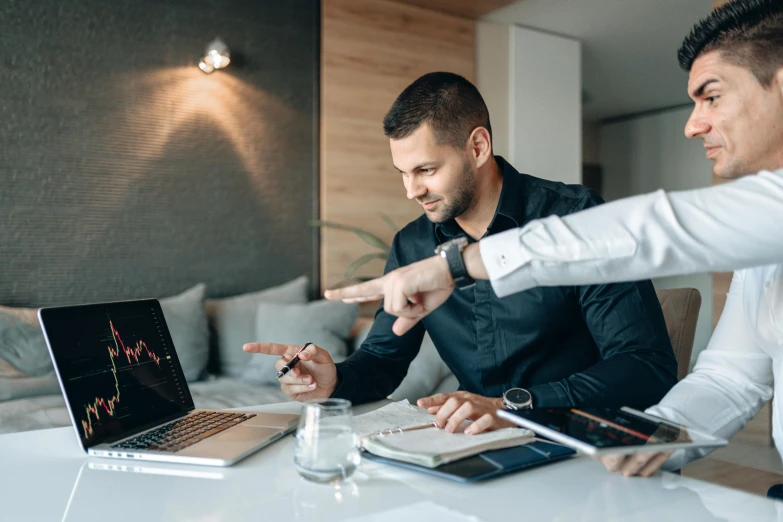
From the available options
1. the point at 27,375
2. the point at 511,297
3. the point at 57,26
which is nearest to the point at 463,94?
the point at 511,297

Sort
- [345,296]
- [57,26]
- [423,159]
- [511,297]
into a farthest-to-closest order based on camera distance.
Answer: [57,26]
[423,159]
[511,297]
[345,296]

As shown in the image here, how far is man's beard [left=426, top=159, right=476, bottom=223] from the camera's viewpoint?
66.3 inches

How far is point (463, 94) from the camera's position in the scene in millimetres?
1766

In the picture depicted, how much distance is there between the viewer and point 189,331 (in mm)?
3211

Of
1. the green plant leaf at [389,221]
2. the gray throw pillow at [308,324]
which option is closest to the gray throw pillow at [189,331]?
the gray throw pillow at [308,324]

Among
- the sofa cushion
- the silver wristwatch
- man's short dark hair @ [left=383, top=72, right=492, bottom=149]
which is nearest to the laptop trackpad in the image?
the silver wristwatch

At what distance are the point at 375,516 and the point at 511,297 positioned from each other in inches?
34.7

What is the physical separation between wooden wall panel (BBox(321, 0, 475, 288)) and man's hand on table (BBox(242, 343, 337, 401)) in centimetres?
267

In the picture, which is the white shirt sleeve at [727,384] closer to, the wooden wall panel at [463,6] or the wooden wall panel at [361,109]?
the wooden wall panel at [361,109]

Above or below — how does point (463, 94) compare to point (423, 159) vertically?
above

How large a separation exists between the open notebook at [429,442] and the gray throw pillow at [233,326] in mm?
2352

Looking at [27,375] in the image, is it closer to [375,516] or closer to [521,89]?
[375,516]

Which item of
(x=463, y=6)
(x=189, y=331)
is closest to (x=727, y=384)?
(x=189, y=331)

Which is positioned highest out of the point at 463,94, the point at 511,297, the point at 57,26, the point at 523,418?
the point at 57,26
